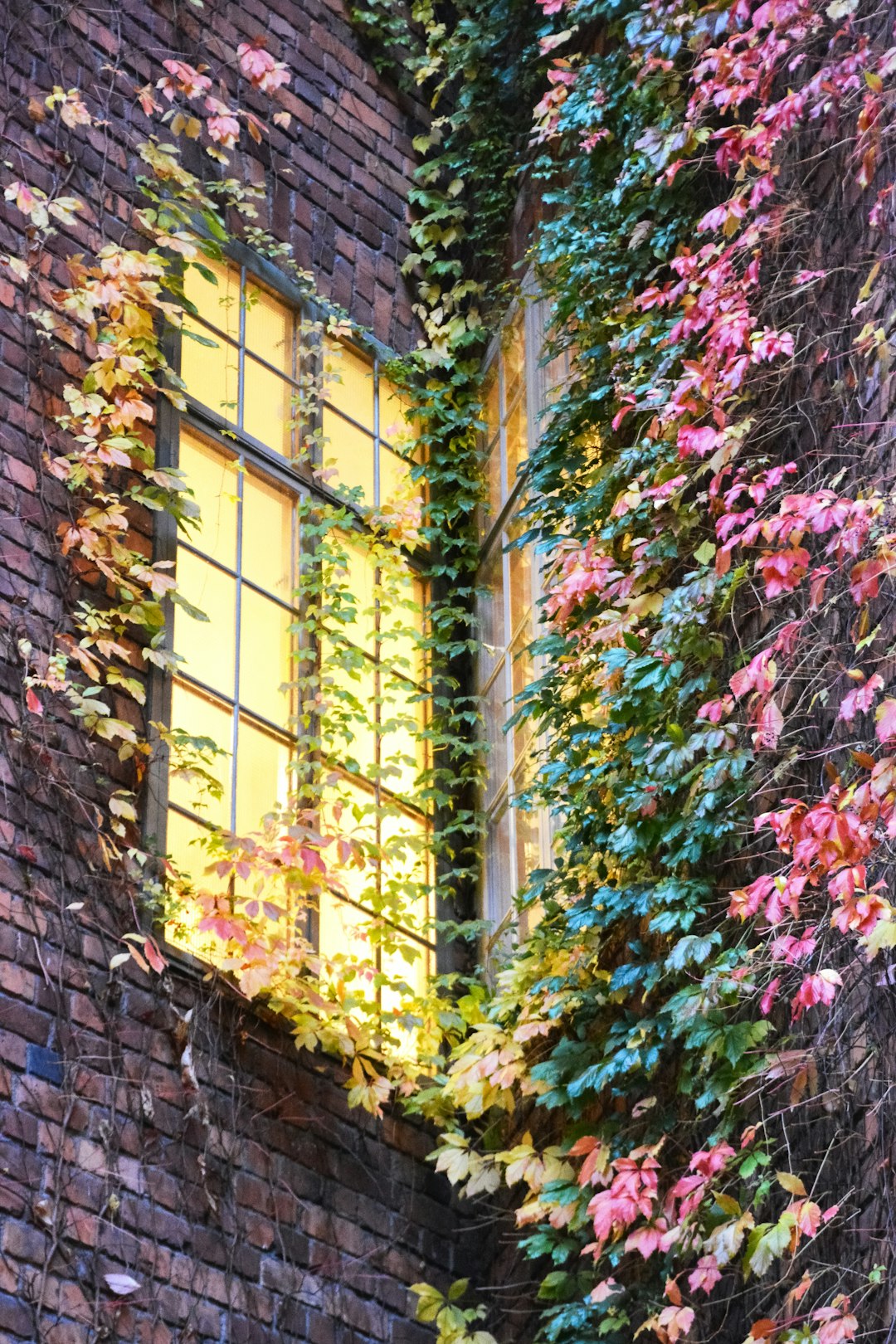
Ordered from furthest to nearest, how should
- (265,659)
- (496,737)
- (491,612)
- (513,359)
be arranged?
(513,359) < (491,612) < (496,737) < (265,659)

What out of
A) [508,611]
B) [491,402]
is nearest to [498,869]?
[508,611]

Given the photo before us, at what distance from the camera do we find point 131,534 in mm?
5902

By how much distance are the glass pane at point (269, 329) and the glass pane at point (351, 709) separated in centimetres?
113

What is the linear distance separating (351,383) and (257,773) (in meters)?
1.78

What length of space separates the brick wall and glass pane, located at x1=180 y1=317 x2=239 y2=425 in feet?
1.51

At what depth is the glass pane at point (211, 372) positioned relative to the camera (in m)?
6.49

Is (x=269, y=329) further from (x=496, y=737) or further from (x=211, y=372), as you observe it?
(x=496, y=737)

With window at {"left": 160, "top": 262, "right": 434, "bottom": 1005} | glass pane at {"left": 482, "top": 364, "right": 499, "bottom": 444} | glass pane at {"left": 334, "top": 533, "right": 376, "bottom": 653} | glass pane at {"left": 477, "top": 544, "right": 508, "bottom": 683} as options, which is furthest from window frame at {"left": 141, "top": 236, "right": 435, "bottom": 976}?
glass pane at {"left": 482, "top": 364, "right": 499, "bottom": 444}

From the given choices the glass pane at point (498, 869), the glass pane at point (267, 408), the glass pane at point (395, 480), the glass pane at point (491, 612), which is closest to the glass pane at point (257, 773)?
the glass pane at point (498, 869)

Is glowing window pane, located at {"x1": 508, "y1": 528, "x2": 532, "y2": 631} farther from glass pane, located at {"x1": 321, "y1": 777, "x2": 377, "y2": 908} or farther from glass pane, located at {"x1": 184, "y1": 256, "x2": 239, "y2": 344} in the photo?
glass pane, located at {"x1": 184, "y1": 256, "x2": 239, "y2": 344}

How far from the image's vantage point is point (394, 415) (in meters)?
7.38

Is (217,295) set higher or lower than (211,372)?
higher

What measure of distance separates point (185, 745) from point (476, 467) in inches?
81.6

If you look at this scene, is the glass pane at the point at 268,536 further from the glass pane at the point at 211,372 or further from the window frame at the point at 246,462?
the glass pane at the point at 211,372
